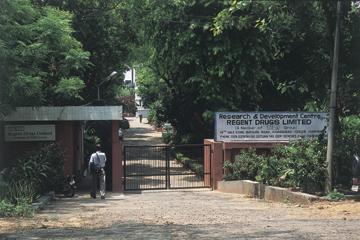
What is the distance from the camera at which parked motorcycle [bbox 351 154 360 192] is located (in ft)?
50.0

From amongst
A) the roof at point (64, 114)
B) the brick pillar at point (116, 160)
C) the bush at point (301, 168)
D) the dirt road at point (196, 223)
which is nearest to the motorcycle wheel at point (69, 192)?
the brick pillar at point (116, 160)

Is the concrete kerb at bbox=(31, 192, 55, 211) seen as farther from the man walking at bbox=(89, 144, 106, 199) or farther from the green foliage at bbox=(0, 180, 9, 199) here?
the man walking at bbox=(89, 144, 106, 199)

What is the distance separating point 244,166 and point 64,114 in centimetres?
664

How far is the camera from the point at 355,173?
15812 mm

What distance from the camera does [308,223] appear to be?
10.6m

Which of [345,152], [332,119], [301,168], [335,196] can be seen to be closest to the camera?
[335,196]

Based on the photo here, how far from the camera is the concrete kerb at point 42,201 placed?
15.3 metres

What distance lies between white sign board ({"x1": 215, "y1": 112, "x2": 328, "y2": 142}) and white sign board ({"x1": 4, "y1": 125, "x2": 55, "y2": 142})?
6.14 metres

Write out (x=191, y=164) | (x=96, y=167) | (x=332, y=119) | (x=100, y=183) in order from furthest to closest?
1. (x=191, y=164)
2. (x=96, y=167)
3. (x=100, y=183)
4. (x=332, y=119)

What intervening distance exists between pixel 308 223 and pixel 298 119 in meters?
12.6

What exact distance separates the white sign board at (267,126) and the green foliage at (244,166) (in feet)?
3.06

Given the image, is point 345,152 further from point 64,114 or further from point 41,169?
point 64,114

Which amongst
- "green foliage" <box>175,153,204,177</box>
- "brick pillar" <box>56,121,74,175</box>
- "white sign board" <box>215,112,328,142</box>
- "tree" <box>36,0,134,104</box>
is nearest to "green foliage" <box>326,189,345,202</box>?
"white sign board" <box>215,112,328,142</box>

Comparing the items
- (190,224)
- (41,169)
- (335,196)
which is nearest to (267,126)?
(335,196)
